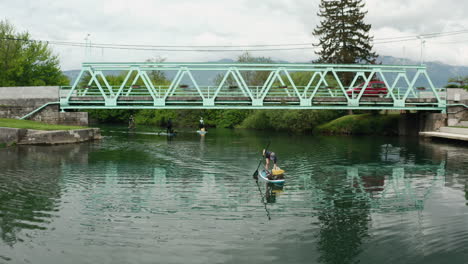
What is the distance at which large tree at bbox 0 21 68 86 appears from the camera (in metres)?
64.6

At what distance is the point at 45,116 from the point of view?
43.9 m

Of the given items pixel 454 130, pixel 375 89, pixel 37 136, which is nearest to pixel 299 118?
pixel 375 89

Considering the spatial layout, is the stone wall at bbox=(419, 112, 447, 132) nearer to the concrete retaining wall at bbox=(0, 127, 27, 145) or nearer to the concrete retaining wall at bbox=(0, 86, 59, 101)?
the concrete retaining wall at bbox=(0, 86, 59, 101)

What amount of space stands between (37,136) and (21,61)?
3637 cm

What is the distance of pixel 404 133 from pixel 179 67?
96.1ft

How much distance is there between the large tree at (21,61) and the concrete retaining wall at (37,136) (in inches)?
1340

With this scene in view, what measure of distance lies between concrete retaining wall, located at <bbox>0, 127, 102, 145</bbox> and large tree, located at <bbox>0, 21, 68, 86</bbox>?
34023 mm

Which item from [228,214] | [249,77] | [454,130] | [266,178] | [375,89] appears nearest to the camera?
[228,214]

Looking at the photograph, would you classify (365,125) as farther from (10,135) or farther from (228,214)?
(228,214)

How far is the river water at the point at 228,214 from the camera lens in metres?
9.10

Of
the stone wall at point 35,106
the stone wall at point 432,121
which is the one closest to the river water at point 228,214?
the stone wall at point 35,106

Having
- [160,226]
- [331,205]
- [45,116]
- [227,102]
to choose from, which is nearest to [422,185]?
[331,205]

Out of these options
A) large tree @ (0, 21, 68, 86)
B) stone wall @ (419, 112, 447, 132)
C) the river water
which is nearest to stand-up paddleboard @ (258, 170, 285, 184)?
the river water

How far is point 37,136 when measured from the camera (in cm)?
3322
